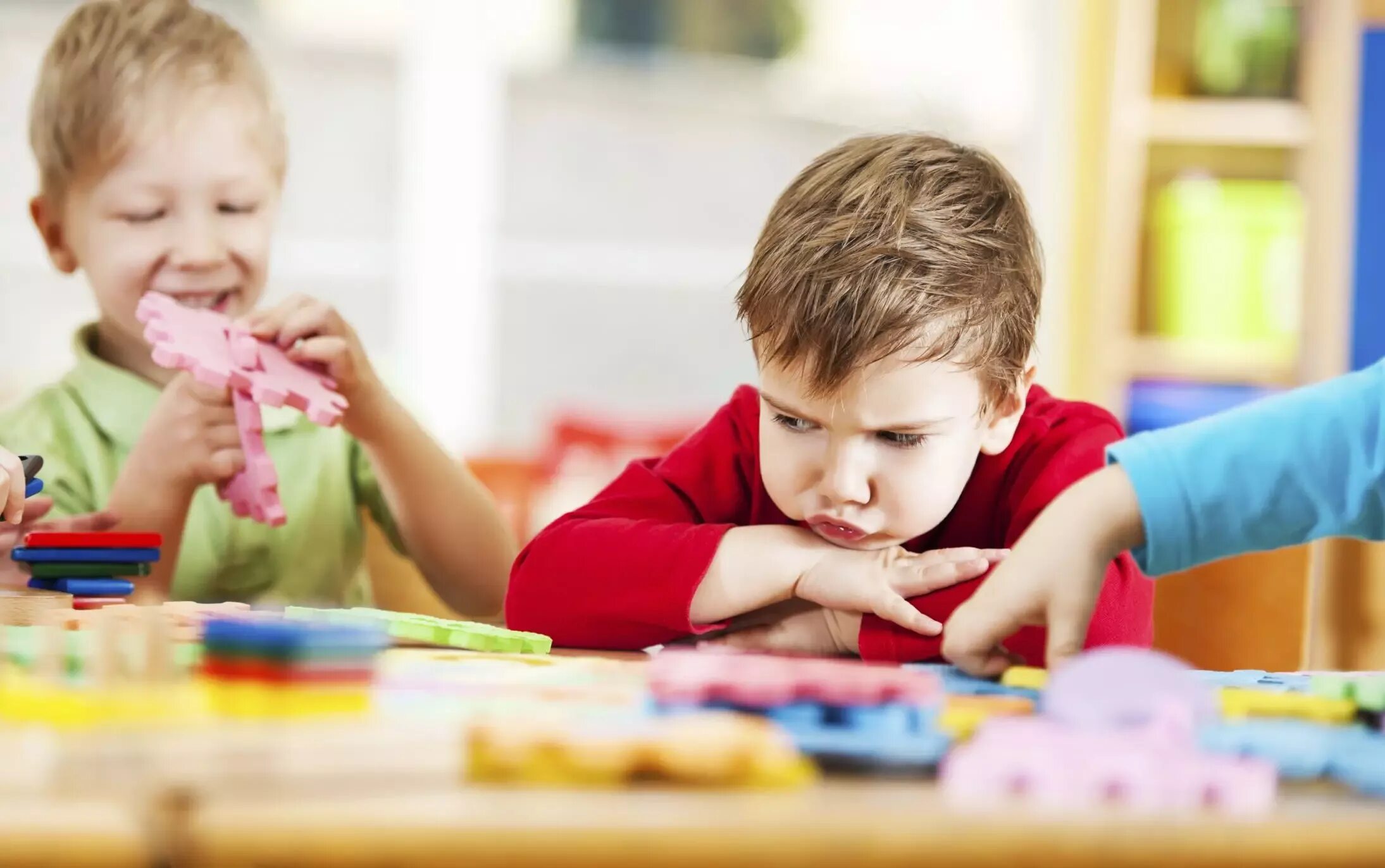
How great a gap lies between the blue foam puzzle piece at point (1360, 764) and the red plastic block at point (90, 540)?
27.0 inches

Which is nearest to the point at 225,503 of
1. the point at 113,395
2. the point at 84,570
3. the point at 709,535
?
the point at 113,395

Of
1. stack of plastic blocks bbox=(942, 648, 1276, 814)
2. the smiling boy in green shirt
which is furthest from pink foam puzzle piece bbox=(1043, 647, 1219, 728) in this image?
the smiling boy in green shirt

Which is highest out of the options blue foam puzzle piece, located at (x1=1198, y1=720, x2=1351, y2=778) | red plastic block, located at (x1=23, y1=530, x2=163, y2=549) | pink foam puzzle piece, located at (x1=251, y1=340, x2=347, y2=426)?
pink foam puzzle piece, located at (x1=251, y1=340, x2=347, y2=426)

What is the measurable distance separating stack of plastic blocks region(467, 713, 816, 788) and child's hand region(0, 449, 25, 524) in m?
0.52

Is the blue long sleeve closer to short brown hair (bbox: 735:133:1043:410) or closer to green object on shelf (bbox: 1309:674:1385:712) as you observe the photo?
green object on shelf (bbox: 1309:674:1385:712)

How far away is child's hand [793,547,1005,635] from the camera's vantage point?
33.1 inches

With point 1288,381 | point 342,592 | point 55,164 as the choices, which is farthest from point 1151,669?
point 1288,381

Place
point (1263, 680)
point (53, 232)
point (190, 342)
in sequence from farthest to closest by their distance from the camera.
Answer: point (53, 232) → point (190, 342) → point (1263, 680)

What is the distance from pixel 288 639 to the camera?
503 millimetres

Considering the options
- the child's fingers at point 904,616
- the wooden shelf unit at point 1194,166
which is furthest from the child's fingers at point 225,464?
the wooden shelf unit at point 1194,166

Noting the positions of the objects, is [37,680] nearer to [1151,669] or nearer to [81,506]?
[1151,669]

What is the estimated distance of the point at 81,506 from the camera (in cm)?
122

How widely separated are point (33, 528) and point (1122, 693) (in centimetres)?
82

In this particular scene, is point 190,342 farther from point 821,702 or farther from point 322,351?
point 821,702
